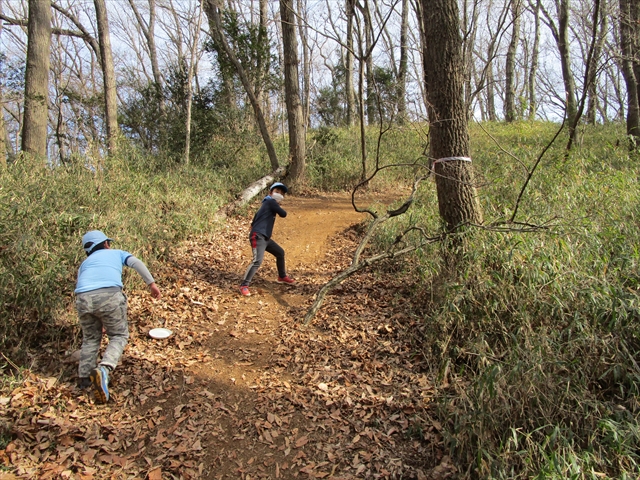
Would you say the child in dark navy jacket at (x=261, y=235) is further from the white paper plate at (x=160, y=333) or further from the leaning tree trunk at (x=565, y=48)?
the leaning tree trunk at (x=565, y=48)

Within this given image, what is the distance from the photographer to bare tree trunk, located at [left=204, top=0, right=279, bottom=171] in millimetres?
11258

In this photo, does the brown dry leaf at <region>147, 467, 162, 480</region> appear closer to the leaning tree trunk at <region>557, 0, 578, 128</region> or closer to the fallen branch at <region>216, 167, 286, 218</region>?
the fallen branch at <region>216, 167, 286, 218</region>

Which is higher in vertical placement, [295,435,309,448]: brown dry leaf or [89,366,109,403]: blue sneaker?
[89,366,109,403]: blue sneaker

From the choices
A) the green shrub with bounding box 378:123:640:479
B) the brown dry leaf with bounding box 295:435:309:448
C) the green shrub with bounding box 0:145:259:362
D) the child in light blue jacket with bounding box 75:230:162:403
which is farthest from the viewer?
the green shrub with bounding box 0:145:259:362

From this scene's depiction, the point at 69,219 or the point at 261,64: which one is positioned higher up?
the point at 261,64

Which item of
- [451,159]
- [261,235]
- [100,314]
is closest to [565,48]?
[451,159]

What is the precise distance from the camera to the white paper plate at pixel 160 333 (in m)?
4.65

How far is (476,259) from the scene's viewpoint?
14.3 ft

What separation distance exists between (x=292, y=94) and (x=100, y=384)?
9.72 meters

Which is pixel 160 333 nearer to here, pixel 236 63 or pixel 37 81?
pixel 37 81

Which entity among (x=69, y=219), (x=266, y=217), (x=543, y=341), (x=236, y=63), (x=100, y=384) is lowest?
(x=100, y=384)

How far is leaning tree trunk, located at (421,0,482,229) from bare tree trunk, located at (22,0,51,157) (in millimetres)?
8162

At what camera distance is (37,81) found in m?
8.30

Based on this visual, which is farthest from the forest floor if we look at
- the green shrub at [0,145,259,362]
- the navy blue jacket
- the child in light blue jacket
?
the navy blue jacket
